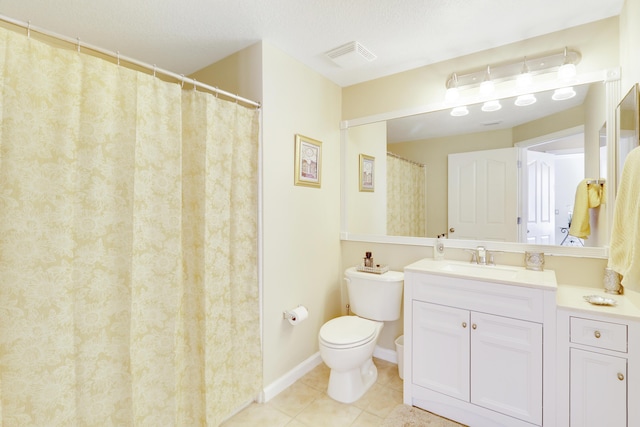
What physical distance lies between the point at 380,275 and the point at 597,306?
118 centimetres

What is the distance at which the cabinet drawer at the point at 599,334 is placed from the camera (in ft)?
4.46

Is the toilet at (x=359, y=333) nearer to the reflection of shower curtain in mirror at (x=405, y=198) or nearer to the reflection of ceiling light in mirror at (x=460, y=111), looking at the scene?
the reflection of shower curtain in mirror at (x=405, y=198)

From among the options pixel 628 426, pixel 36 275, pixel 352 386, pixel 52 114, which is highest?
pixel 52 114

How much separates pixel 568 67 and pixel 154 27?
97.6 inches

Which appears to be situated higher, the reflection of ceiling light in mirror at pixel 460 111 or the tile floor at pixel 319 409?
the reflection of ceiling light in mirror at pixel 460 111

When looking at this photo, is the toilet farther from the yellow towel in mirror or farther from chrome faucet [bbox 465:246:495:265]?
the yellow towel in mirror

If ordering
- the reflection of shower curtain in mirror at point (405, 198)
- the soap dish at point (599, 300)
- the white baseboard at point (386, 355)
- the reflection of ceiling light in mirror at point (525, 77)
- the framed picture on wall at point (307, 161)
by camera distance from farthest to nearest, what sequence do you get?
the white baseboard at point (386, 355), the reflection of shower curtain in mirror at point (405, 198), the framed picture on wall at point (307, 161), the reflection of ceiling light in mirror at point (525, 77), the soap dish at point (599, 300)

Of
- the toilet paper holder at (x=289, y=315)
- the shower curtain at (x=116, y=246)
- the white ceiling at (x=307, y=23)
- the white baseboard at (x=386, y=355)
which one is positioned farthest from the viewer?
the white baseboard at (x=386, y=355)

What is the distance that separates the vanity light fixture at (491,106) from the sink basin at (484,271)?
1060 mm

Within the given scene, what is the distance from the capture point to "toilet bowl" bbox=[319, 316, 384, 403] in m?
1.90

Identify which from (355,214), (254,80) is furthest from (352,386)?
(254,80)

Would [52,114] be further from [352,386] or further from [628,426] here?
[628,426]

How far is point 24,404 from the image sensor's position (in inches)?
44.3

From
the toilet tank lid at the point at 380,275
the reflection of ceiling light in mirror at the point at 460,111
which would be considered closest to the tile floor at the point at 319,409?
the toilet tank lid at the point at 380,275
